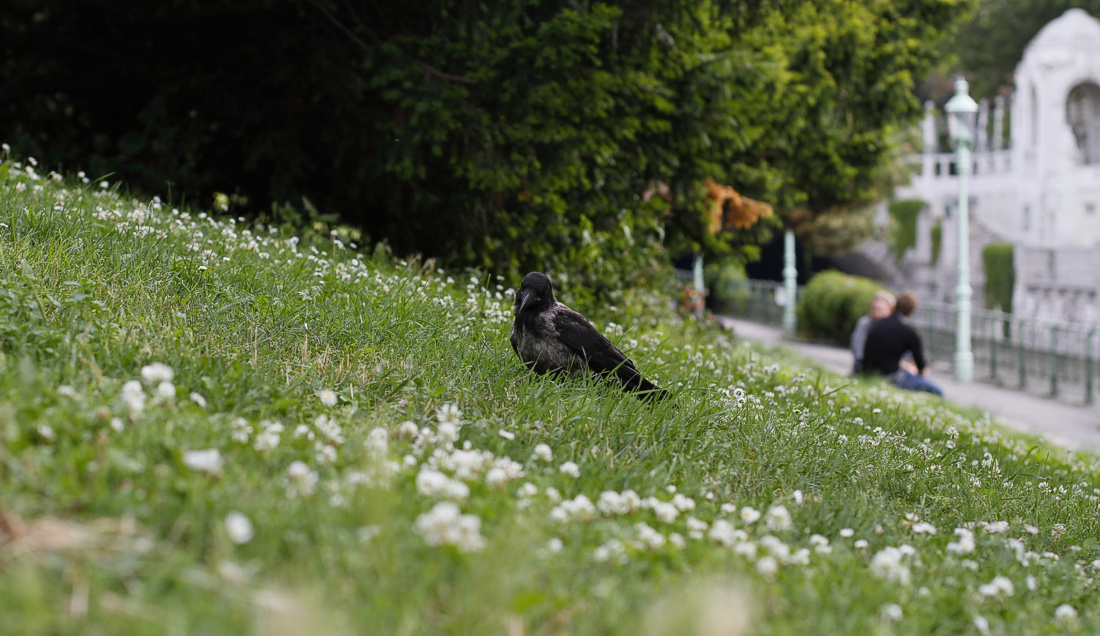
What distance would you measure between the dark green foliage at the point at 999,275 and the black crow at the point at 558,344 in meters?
36.4

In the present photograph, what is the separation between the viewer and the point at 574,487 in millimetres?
3479

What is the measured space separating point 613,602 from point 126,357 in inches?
87.2

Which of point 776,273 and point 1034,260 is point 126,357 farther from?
point 776,273

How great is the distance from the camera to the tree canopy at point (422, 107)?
791cm

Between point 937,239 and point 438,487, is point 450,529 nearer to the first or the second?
point 438,487

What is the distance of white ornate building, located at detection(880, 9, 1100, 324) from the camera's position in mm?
36625

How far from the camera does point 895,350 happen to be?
11.7 m

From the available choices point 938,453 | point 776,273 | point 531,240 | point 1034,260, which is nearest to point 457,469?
point 938,453

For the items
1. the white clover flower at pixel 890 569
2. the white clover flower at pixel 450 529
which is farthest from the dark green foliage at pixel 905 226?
the white clover flower at pixel 450 529

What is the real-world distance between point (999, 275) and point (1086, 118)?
11013 mm

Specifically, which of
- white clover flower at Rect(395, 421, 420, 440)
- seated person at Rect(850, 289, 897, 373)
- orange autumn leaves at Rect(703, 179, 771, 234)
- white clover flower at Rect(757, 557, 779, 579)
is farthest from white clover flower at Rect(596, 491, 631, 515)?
seated person at Rect(850, 289, 897, 373)

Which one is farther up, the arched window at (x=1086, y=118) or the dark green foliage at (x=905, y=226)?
the arched window at (x=1086, y=118)

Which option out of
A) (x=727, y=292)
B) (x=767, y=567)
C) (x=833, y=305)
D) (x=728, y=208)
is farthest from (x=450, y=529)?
(x=727, y=292)

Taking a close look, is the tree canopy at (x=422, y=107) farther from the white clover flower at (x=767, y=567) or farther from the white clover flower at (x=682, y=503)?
the white clover flower at (x=767, y=567)
